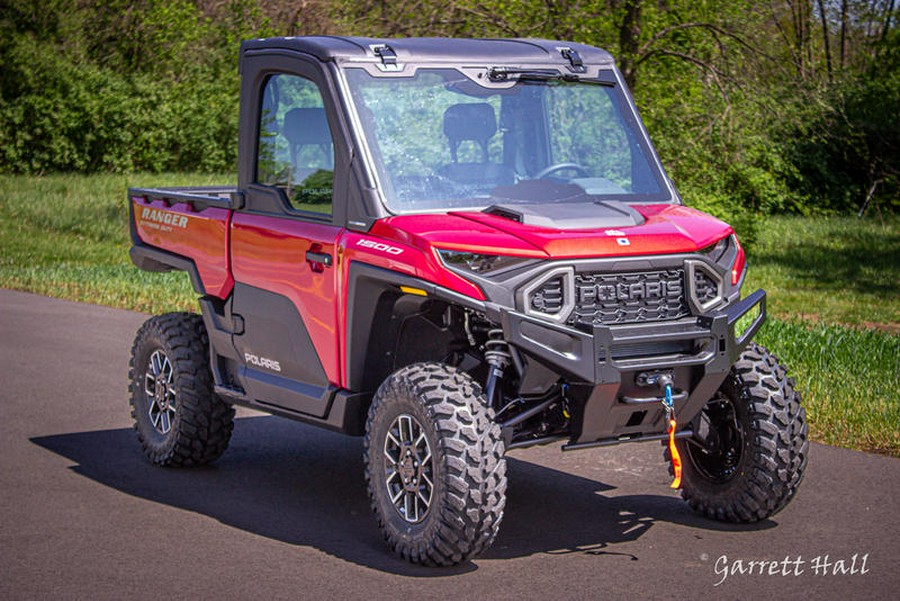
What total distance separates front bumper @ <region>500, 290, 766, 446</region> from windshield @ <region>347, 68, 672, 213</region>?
3.18 feet

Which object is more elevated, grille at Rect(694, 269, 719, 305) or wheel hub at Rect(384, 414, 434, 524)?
grille at Rect(694, 269, 719, 305)

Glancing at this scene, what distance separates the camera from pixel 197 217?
7.73m

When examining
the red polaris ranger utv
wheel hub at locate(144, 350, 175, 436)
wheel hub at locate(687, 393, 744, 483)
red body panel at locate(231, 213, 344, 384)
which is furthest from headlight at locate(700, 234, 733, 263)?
wheel hub at locate(144, 350, 175, 436)

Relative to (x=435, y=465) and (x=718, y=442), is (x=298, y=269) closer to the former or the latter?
(x=435, y=465)

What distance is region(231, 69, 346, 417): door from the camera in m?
6.71

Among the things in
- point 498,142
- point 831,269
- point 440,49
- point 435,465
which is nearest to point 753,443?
point 435,465

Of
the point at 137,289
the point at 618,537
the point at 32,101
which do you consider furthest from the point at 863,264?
the point at 32,101

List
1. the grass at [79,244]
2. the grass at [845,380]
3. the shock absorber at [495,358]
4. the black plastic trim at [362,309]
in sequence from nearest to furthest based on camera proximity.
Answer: the shock absorber at [495,358] < the black plastic trim at [362,309] < the grass at [845,380] < the grass at [79,244]

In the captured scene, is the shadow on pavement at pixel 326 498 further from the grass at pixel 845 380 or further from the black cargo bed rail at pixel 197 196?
the grass at pixel 845 380

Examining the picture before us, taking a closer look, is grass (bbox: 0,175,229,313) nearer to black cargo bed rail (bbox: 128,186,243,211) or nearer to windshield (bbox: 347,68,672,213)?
black cargo bed rail (bbox: 128,186,243,211)

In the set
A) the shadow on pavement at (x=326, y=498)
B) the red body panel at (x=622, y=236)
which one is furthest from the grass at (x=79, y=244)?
the red body panel at (x=622, y=236)

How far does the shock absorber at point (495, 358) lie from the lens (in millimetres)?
6031

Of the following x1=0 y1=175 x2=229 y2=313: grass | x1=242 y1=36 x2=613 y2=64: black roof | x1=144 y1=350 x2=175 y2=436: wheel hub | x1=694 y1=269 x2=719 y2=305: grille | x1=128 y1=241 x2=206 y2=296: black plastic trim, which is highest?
x1=242 y1=36 x2=613 y2=64: black roof

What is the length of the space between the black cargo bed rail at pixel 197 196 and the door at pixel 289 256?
0.15 meters
